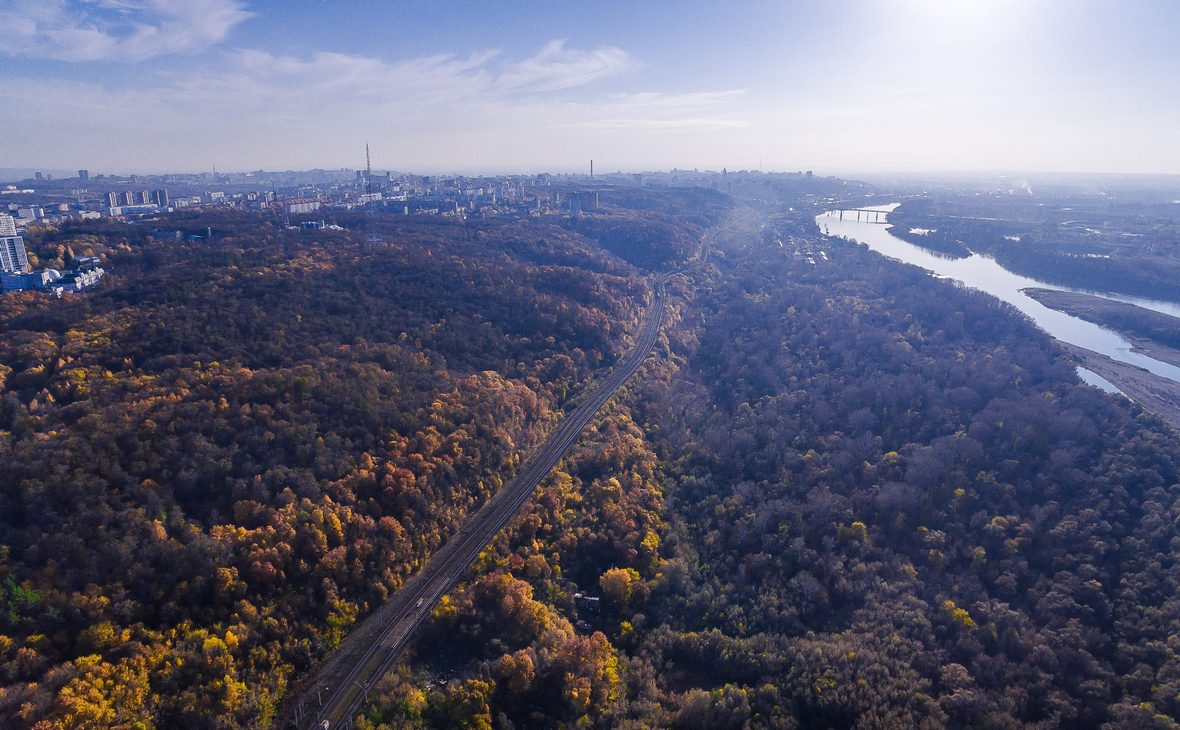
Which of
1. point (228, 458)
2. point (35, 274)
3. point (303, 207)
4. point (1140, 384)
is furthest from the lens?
point (303, 207)

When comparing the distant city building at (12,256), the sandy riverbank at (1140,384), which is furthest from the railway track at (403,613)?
the distant city building at (12,256)

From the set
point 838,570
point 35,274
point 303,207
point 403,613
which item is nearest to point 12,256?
point 35,274

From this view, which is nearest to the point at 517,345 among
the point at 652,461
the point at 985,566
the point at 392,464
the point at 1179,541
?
the point at 652,461

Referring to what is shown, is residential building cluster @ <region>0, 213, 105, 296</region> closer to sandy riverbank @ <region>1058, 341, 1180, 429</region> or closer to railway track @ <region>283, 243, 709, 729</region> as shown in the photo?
railway track @ <region>283, 243, 709, 729</region>

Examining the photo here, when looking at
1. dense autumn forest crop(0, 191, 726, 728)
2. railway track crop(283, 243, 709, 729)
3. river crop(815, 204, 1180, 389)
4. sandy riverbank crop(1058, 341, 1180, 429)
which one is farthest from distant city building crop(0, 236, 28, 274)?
river crop(815, 204, 1180, 389)

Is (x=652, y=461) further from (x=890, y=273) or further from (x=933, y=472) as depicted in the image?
(x=890, y=273)

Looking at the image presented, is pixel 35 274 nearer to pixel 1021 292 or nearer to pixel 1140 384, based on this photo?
pixel 1140 384

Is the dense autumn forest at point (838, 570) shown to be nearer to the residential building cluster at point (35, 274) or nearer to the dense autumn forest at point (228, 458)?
the dense autumn forest at point (228, 458)
